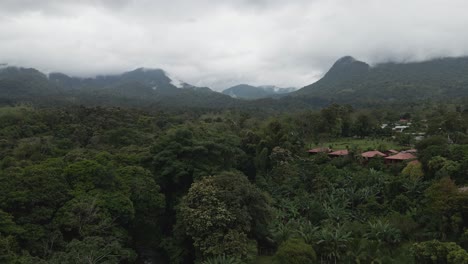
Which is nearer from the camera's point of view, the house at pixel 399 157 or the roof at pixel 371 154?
the house at pixel 399 157

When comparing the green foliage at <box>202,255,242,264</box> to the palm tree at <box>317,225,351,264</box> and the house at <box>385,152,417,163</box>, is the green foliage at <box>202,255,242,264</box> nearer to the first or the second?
the palm tree at <box>317,225,351,264</box>

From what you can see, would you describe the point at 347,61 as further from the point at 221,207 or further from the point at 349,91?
the point at 221,207

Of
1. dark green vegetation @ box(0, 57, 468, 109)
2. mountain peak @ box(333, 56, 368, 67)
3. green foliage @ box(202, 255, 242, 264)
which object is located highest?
mountain peak @ box(333, 56, 368, 67)

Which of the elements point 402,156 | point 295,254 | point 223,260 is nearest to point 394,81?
point 402,156

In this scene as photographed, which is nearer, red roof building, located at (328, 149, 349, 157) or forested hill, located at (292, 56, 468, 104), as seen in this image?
red roof building, located at (328, 149, 349, 157)

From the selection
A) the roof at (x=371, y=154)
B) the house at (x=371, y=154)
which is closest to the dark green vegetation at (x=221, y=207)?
the house at (x=371, y=154)

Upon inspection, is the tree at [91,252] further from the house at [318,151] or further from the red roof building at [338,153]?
the house at [318,151]

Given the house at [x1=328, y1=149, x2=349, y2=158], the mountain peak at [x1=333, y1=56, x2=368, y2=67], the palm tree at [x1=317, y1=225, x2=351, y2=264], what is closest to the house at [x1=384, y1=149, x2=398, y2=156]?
the house at [x1=328, y1=149, x2=349, y2=158]
